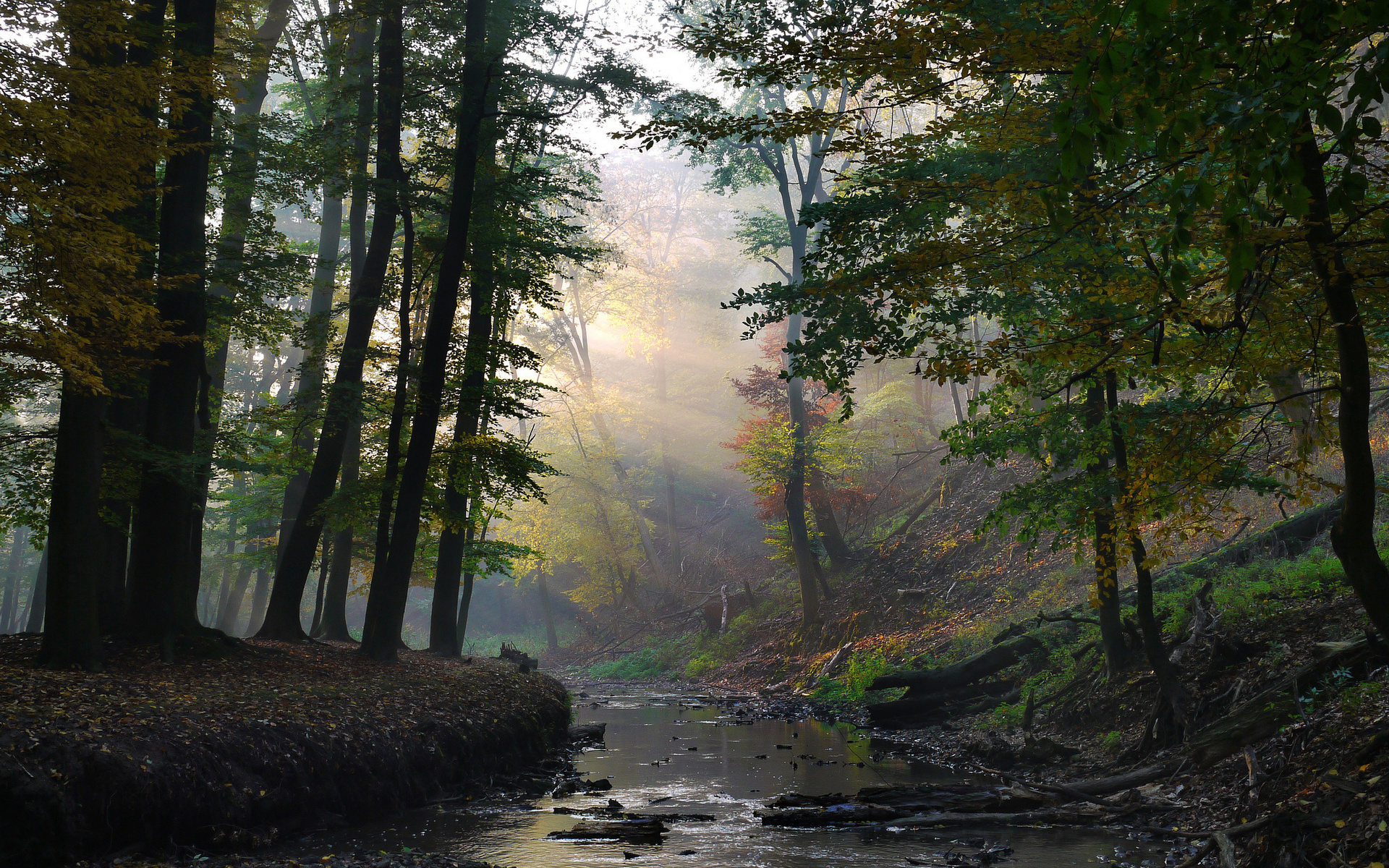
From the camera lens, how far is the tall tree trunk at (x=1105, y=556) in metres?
7.93

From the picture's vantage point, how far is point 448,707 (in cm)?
1044

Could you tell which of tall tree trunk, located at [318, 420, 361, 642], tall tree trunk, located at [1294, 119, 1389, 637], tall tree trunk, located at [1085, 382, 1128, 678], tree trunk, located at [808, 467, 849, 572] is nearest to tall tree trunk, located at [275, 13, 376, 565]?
tall tree trunk, located at [318, 420, 361, 642]

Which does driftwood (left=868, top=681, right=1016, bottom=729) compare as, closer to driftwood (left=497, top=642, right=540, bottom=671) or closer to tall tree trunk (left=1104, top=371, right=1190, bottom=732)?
tall tree trunk (left=1104, top=371, right=1190, bottom=732)

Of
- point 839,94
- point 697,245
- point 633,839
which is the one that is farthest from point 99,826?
point 697,245

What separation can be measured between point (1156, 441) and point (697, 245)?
48.5 m

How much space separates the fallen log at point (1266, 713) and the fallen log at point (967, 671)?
615cm

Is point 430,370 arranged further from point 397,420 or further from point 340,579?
point 340,579

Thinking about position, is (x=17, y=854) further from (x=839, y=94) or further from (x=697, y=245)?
(x=697, y=245)

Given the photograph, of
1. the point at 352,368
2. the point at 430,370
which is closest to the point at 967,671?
the point at 430,370

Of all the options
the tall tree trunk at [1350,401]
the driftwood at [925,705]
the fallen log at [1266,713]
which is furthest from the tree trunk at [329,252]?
the fallen log at [1266,713]

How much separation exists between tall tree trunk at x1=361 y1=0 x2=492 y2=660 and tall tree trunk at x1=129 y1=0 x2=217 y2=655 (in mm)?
2816

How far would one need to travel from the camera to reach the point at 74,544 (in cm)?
834

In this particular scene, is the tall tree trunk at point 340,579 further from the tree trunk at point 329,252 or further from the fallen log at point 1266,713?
the fallen log at point 1266,713

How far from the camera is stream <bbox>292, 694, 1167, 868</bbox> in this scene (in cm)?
676
